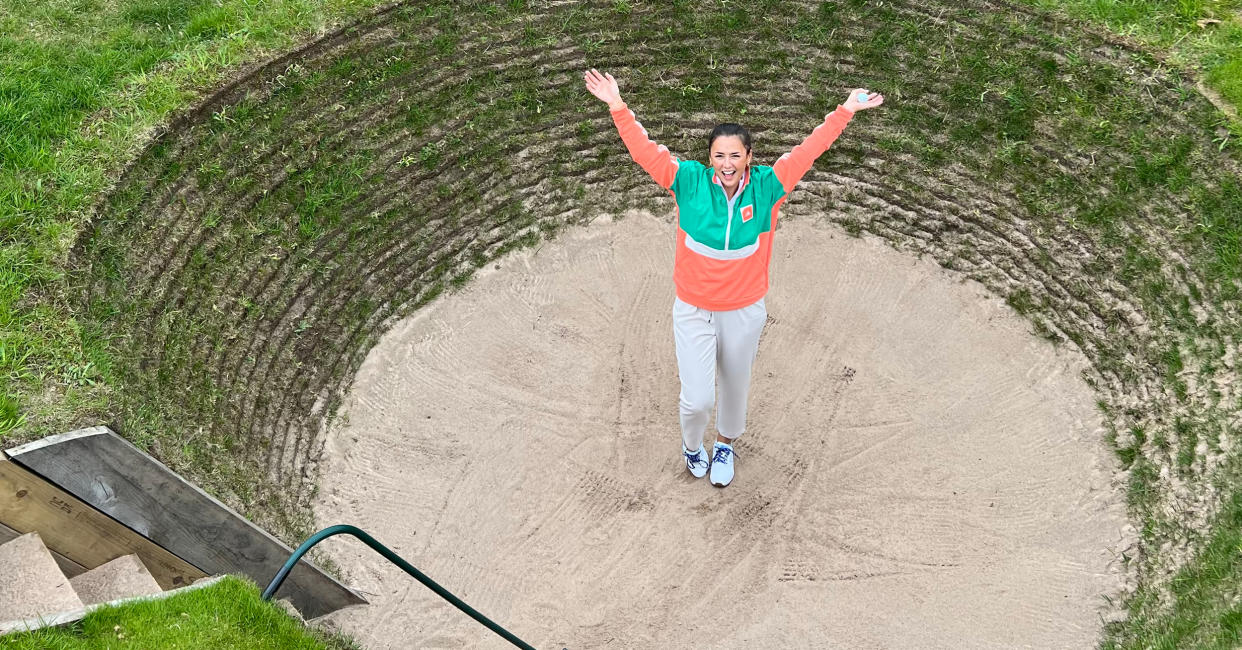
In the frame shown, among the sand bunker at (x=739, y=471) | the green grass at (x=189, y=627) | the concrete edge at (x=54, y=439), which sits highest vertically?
the concrete edge at (x=54, y=439)

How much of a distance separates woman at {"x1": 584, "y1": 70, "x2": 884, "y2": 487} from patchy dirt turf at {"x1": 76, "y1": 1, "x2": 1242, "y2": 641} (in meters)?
2.73

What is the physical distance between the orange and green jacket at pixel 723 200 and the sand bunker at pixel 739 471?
7.37 feet

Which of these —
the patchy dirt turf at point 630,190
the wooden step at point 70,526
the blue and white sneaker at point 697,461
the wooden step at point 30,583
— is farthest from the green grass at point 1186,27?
the wooden step at point 30,583

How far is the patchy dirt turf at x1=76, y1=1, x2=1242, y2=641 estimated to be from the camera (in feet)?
22.6

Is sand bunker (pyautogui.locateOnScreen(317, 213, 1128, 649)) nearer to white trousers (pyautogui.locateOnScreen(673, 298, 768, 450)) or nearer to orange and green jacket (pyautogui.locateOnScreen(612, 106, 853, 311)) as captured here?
white trousers (pyautogui.locateOnScreen(673, 298, 768, 450))

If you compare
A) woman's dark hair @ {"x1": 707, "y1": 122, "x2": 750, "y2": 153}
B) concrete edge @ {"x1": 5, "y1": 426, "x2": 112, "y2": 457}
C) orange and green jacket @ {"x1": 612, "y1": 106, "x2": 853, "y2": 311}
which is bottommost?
concrete edge @ {"x1": 5, "y1": 426, "x2": 112, "y2": 457}

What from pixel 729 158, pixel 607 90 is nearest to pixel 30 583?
pixel 607 90

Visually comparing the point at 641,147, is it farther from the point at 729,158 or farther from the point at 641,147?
the point at 729,158

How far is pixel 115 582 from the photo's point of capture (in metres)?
5.28

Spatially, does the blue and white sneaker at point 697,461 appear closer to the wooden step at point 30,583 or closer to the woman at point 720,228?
the woman at point 720,228

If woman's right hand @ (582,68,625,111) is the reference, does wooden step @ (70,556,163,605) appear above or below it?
below

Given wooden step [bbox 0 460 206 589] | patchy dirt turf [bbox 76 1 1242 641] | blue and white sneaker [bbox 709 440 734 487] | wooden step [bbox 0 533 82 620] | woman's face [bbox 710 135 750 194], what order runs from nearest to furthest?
wooden step [bbox 0 533 82 620], wooden step [bbox 0 460 206 589], woman's face [bbox 710 135 750 194], patchy dirt turf [bbox 76 1 1242 641], blue and white sneaker [bbox 709 440 734 487]

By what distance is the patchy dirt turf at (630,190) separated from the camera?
6.90 meters

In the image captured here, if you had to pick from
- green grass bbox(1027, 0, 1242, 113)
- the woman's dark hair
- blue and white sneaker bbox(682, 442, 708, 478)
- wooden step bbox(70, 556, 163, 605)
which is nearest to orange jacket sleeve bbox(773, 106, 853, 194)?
the woman's dark hair
